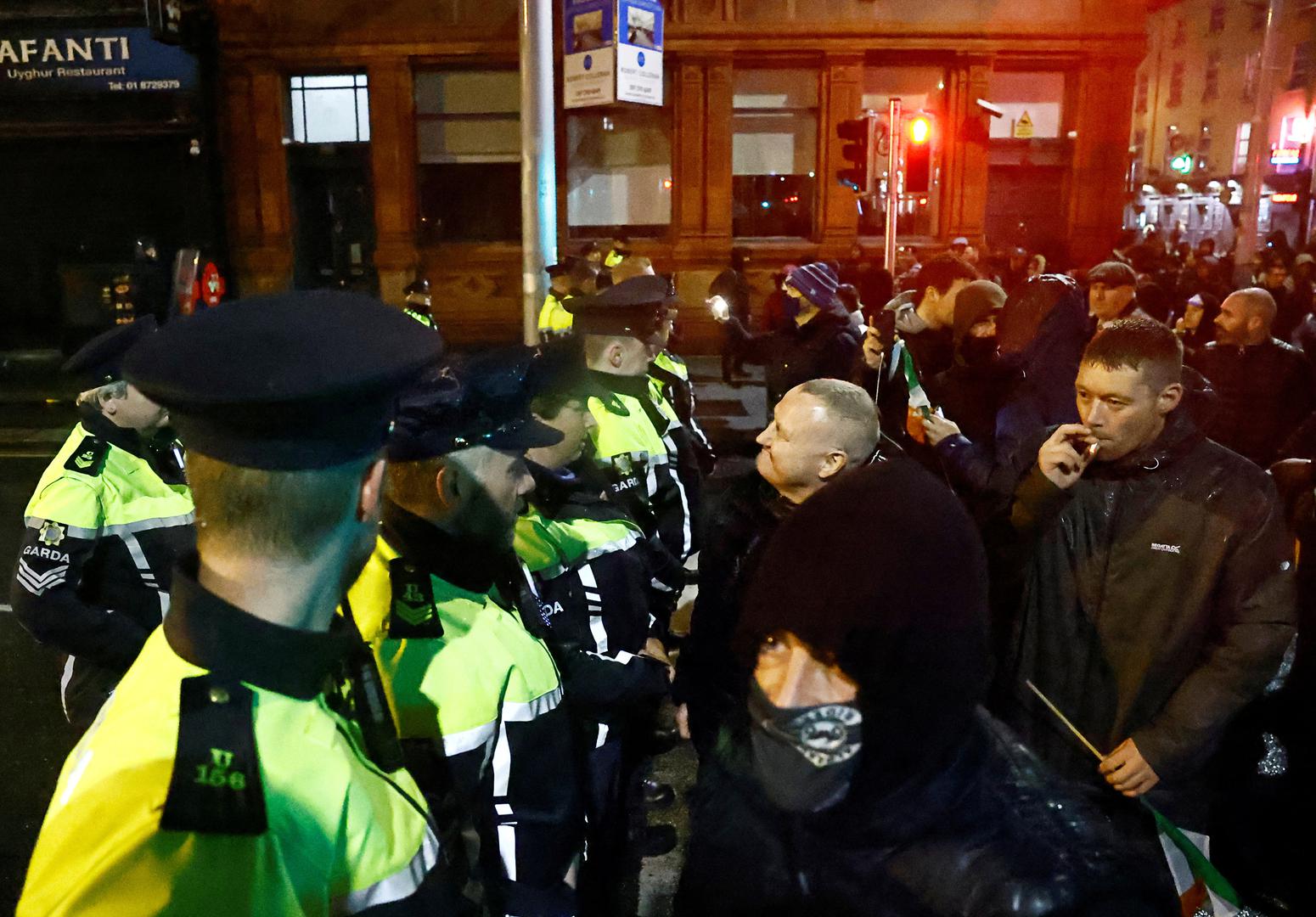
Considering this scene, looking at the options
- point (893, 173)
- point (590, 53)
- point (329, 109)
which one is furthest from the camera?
point (329, 109)

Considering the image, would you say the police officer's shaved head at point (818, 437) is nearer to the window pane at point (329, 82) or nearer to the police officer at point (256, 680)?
the police officer at point (256, 680)

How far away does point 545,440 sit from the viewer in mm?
2576

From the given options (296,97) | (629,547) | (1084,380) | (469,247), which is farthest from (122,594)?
(296,97)

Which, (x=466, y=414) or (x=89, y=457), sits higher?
(x=466, y=414)

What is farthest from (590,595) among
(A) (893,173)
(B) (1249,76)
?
(B) (1249,76)

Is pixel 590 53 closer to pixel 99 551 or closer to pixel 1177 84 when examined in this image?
pixel 99 551

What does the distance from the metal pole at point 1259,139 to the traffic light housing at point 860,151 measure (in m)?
7.36

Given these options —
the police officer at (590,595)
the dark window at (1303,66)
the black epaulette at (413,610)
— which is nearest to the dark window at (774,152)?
the police officer at (590,595)

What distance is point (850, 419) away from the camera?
9.99 feet

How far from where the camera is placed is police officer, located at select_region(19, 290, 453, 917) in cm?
134

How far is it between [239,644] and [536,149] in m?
7.94

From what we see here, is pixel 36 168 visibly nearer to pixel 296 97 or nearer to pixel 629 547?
pixel 296 97

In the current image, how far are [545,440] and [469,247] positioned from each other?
17.4 m

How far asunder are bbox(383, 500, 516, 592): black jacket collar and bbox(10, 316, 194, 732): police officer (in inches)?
57.0
